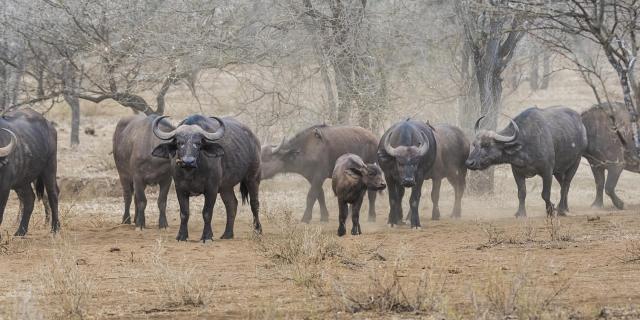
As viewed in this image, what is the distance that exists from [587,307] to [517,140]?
32.1 feet

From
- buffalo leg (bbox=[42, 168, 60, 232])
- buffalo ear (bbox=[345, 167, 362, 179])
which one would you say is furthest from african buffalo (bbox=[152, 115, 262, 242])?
buffalo leg (bbox=[42, 168, 60, 232])

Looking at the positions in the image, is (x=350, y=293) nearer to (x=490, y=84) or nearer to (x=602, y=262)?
(x=602, y=262)

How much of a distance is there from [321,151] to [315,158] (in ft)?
0.55

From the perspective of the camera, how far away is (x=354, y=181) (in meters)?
14.3

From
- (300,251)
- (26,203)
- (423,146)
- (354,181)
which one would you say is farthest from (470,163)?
(300,251)

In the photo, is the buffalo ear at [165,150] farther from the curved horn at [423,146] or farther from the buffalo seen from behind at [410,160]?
the curved horn at [423,146]

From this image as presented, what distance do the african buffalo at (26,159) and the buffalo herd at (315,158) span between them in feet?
0.05

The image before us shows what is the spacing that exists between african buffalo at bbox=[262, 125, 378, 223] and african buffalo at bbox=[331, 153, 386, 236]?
342cm

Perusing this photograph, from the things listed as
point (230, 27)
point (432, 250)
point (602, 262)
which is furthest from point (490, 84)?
point (602, 262)

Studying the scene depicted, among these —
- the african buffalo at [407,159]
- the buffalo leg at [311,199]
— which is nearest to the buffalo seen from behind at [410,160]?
the african buffalo at [407,159]

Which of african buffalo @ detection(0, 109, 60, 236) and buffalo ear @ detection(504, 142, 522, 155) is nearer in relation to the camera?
african buffalo @ detection(0, 109, 60, 236)

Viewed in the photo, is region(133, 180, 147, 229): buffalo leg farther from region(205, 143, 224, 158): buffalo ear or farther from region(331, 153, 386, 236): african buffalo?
region(331, 153, 386, 236): african buffalo

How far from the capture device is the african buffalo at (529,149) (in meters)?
17.6

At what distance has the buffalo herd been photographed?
13812mm
